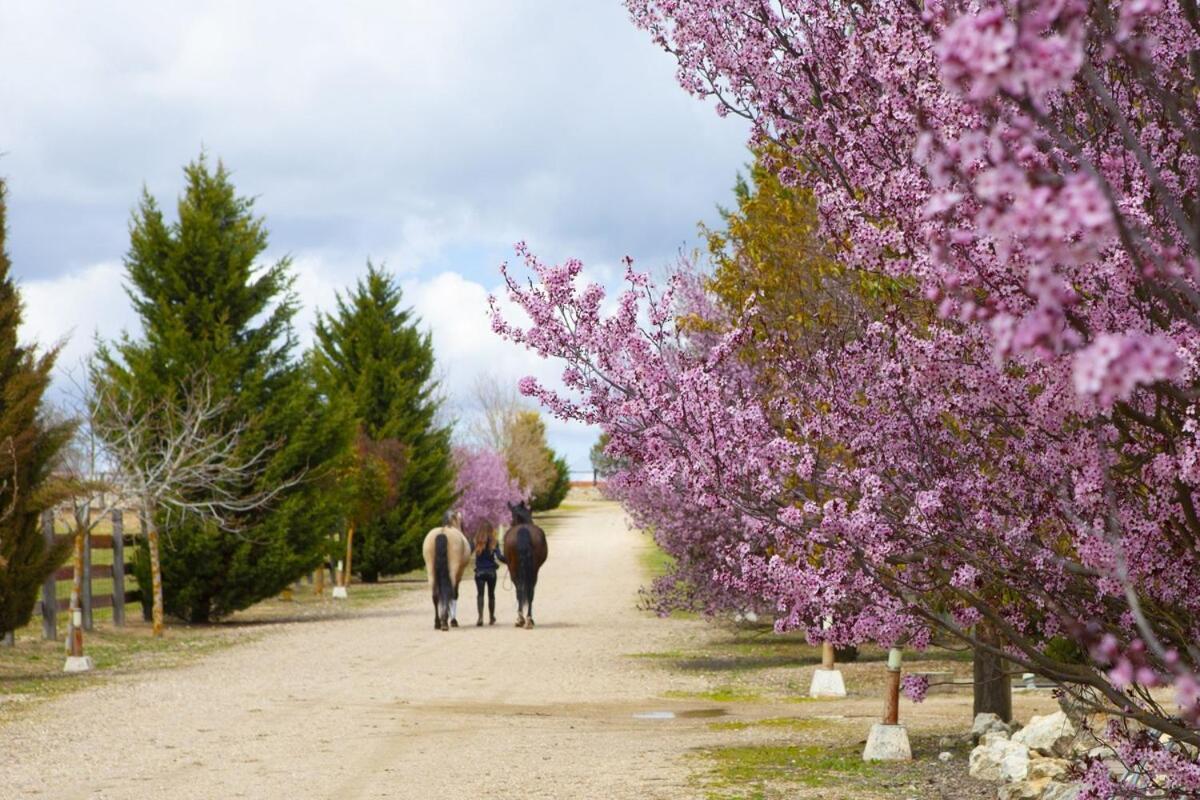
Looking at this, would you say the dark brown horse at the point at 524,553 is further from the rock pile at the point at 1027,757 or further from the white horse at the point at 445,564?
the rock pile at the point at 1027,757

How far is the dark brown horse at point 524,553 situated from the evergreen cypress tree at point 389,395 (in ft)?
53.8

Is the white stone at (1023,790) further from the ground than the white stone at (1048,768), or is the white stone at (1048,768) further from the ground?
the white stone at (1048,768)

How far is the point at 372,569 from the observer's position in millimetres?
40938

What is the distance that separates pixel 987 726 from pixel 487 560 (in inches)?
569

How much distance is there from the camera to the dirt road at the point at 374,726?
916 cm

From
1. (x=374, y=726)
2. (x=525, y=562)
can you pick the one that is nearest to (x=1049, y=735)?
(x=374, y=726)

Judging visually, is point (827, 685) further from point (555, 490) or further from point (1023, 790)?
point (555, 490)

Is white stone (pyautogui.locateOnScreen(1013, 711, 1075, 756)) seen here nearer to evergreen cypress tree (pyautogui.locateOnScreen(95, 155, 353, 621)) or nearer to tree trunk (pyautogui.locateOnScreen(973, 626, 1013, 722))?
tree trunk (pyautogui.locateOnScreen(973, 626, 1013, 722))

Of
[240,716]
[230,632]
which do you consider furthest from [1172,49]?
[230,632]

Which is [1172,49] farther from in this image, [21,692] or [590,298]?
[21,692]

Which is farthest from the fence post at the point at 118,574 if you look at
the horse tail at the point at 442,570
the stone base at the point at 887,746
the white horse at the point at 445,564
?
the stone base at the point at 887,746

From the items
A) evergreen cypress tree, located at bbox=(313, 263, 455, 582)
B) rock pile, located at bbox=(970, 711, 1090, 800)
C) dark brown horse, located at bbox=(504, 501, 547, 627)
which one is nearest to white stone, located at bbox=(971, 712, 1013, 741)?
rock pile, located at bbox=(970, 711, 1090, 800)

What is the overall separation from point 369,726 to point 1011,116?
9053mm

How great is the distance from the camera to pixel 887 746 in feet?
33.6
